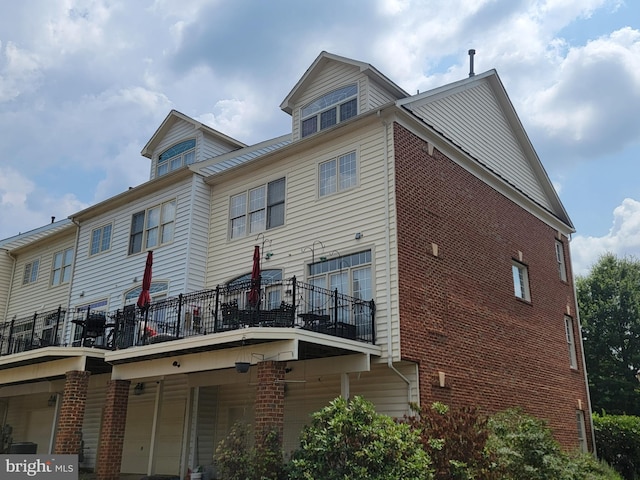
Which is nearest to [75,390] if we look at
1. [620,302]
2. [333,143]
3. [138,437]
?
[138,437]

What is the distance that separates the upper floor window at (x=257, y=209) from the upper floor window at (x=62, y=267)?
9661mm

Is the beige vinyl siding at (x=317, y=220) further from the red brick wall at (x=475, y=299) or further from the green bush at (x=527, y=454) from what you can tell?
the green bush at (x=527, y=454)

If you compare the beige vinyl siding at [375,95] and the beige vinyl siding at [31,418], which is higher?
the beige vinyl siding at [375,95]

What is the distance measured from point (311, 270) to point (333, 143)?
134 inches

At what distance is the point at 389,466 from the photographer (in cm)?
1003

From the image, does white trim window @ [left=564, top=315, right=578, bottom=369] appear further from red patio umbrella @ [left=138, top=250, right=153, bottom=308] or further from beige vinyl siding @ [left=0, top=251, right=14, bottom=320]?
beige vinyl siding @ [left=0, top=251, right=14, bottom=320]

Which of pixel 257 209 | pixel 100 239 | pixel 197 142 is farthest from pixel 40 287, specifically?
pixel 257 209

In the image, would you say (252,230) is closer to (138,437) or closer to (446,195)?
(446,195)

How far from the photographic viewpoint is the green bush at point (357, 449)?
32.8 feet

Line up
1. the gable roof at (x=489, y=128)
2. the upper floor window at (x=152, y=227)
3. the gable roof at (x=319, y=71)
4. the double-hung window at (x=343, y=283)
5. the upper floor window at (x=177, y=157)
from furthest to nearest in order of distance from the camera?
the upper floor window at (x=177, y=157) < the upper floor window at (x=152, y=227) < the gable roof at (x=489, y=128) < the gable roof at (x=319, y=71) < the double-hung window at (x=343, y=283)

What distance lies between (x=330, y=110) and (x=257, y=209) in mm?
3451

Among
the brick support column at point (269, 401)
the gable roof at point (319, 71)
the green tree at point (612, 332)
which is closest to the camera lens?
the brick support column at point (269, 401)

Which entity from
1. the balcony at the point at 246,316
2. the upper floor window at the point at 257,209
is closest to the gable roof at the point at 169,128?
the upper floor window at the point at 257,209

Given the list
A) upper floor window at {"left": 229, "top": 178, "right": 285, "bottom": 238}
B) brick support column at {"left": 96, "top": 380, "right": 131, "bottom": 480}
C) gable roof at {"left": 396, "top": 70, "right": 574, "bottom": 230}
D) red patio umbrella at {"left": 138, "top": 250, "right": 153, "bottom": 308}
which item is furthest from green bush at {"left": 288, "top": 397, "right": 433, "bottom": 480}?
gable roof at {"left": 396, "top": 70, "right": 574, "bottom": 230}
